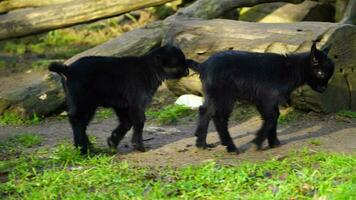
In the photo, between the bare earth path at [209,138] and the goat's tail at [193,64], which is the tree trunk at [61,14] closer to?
the bare earth path at [209,138]

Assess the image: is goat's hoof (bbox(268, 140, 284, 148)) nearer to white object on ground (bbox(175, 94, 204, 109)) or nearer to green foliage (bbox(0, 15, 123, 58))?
white object on ground (bbox(175, 94, 204, 109))

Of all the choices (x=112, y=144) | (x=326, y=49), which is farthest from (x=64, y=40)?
(x=326, y=49)

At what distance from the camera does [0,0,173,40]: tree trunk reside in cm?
1238

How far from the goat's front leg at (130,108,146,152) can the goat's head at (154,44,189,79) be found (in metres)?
0.69

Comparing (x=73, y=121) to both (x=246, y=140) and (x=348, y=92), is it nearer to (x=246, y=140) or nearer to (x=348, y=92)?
(x=246, y=140)

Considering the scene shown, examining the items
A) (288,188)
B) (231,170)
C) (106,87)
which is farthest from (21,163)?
(288,188)

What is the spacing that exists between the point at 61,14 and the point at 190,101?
3.46 meters

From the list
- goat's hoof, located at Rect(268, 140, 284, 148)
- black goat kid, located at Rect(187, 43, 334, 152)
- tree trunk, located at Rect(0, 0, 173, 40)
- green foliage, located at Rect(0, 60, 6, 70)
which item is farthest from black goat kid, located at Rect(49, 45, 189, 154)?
green foliage, located at Rect(0, 60, 6, 70)

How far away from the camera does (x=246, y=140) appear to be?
8.70 m

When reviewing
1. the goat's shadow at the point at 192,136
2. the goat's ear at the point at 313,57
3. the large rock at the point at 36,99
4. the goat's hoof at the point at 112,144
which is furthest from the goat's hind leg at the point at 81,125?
the large rock at the point at 36,99

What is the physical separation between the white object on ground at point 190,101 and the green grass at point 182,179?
3.23m

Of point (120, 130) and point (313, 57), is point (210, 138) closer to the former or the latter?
point (120, 130)

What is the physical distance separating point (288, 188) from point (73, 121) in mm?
2980

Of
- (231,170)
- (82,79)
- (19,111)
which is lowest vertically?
(19,111)
